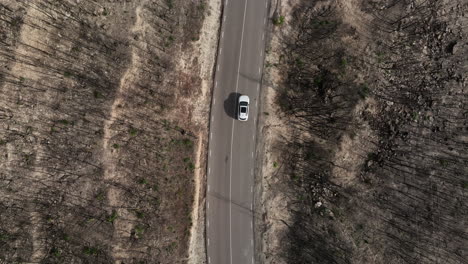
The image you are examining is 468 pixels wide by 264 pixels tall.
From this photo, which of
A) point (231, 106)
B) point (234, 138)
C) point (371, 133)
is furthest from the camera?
point (231, 106)

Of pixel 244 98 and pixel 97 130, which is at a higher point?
pixel 244 98

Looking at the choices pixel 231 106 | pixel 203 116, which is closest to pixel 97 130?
pixel 203 116

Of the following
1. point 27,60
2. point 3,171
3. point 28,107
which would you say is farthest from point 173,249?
point 27,60

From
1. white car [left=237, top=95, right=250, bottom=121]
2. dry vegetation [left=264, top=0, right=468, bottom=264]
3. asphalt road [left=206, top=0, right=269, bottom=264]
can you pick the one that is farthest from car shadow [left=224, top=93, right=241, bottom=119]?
dry vegetation [left=264, top=0, right=468, bottom=264]

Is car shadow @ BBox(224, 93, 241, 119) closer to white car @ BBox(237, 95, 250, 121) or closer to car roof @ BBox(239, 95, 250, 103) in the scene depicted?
car roof @ BBox(239, 95, 250, 103)

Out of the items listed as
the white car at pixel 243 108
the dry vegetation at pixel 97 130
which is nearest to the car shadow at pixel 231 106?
the white car at pixel 243 108

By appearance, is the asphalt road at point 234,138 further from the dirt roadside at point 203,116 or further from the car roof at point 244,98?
the car roof at point 244,98

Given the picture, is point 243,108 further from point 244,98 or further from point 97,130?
point 97,130

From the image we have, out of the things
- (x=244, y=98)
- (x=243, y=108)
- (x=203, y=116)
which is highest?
(x=244, y=98)
